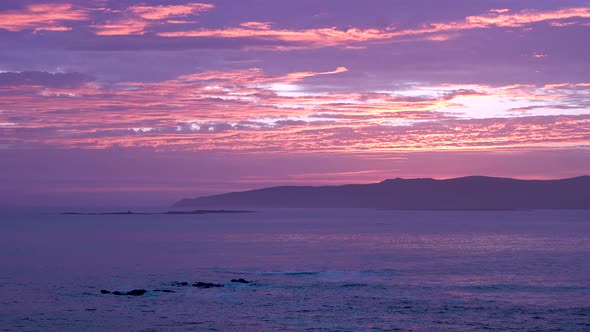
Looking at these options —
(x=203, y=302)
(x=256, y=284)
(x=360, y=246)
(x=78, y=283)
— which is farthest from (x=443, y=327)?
(x=360, y=246)

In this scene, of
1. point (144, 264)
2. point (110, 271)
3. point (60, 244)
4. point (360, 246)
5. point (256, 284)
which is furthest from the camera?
point (60, 244)

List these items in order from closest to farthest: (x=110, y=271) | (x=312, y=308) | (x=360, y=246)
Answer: (x=312, y=308)
(x=110, y=271)
(x=360, y=246)

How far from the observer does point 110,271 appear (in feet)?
235

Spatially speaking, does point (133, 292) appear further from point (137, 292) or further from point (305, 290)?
point (305, 290)

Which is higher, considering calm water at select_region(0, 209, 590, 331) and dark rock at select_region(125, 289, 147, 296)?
dark rock at select_region(125, 289, 147, 296)

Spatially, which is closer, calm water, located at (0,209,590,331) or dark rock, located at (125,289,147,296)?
calm water, located at (0,209,590,331)

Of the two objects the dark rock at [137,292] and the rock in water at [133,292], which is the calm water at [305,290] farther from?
the dark rock at [137,292]

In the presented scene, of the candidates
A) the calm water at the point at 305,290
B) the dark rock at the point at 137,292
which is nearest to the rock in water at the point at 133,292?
the dark rock at the point at 137,292

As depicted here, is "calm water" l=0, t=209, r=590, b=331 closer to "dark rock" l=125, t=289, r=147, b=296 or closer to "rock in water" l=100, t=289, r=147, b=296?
"rock in water" l=100, t=289, r=147, b=296

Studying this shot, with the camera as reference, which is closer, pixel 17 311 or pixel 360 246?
pixel 17 311

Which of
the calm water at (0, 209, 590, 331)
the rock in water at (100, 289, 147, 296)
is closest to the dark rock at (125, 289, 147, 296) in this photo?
the rock in water at (100, 289, 147, 296)

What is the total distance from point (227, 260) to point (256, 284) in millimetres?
23860

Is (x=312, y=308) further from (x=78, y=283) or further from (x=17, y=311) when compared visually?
(x=78, y=283)

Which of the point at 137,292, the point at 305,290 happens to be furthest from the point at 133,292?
the point at 305,290
